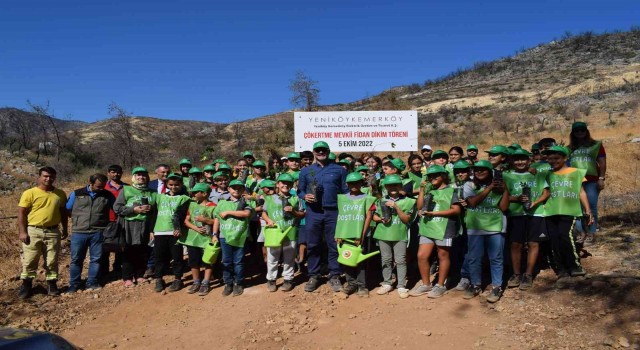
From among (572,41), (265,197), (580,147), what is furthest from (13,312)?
(572,41)

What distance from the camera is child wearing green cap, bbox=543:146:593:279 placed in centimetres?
519

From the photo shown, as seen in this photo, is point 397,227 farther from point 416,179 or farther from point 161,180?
point 161,180

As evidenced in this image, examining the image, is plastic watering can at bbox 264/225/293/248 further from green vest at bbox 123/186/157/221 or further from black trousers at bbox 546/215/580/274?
black trousers at bbox 546/215/580/274

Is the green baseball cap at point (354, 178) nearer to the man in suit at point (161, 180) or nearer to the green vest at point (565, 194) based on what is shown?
the green vest at point (565, 194)

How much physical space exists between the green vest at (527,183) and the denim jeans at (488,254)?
0.39 metres

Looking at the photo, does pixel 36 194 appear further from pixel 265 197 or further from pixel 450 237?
pixel 450 237

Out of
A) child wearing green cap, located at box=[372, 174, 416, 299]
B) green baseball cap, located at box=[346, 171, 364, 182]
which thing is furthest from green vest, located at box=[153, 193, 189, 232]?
child wearing green cap, located at box=[372, 174, 416, 299]

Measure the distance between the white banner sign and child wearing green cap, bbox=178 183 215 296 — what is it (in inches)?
158

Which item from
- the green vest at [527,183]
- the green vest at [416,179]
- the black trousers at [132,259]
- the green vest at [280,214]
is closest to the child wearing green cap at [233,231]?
the green vest at [280,214]

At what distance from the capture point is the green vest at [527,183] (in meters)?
5.30

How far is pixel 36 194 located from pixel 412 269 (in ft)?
18.4

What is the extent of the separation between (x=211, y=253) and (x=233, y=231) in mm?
470

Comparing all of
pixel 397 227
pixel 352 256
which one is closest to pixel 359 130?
pixel 397 227

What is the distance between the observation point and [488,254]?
17.4ft
